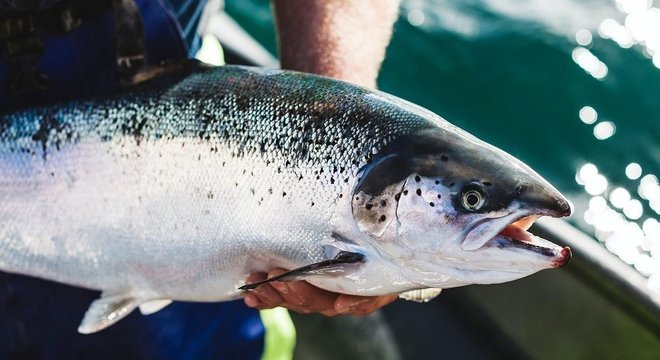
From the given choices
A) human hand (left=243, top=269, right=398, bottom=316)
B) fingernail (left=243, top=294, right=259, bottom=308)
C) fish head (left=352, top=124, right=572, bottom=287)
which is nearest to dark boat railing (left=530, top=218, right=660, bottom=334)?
human hand (left=243, top=269, right=398, bottom=316)

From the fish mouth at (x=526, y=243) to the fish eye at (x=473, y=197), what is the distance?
0.22 ft

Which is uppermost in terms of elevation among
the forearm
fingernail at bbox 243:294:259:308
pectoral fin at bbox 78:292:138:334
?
the forearm

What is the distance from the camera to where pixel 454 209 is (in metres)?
1.39

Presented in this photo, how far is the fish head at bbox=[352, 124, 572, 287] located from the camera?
135cm

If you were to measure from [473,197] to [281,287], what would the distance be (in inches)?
20.1

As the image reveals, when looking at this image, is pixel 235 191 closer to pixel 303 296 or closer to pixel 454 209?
pixel 303 296

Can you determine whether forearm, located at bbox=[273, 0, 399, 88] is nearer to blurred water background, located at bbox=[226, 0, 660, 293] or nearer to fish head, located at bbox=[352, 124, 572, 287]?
fish head, located at bbox=[352, 124, 572, 287]

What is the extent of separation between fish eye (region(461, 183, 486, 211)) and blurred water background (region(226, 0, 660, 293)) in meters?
2.44

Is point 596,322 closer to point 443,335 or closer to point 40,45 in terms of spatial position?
point 443,335

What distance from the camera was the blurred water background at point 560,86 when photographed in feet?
13.2

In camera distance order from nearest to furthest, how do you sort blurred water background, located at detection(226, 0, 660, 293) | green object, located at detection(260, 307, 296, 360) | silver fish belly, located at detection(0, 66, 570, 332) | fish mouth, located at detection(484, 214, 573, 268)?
fish mouth, located at detection(484, 214, 573, 268) → silver fish belly, located at detection(0, 66, 570, 332) → green object, located at detection(260, 307, 296, 360) → blurred water background, located at detection(226, 0, 660, 293)

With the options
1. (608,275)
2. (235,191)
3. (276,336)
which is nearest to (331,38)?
(235,191)

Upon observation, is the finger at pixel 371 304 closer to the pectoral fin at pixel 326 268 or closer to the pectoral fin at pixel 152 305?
the pectoral fin at pixel 326 268

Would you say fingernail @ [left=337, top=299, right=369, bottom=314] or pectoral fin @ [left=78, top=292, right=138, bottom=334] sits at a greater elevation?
fingernail @ [left=337, top=299, right=369, bottom=314]
